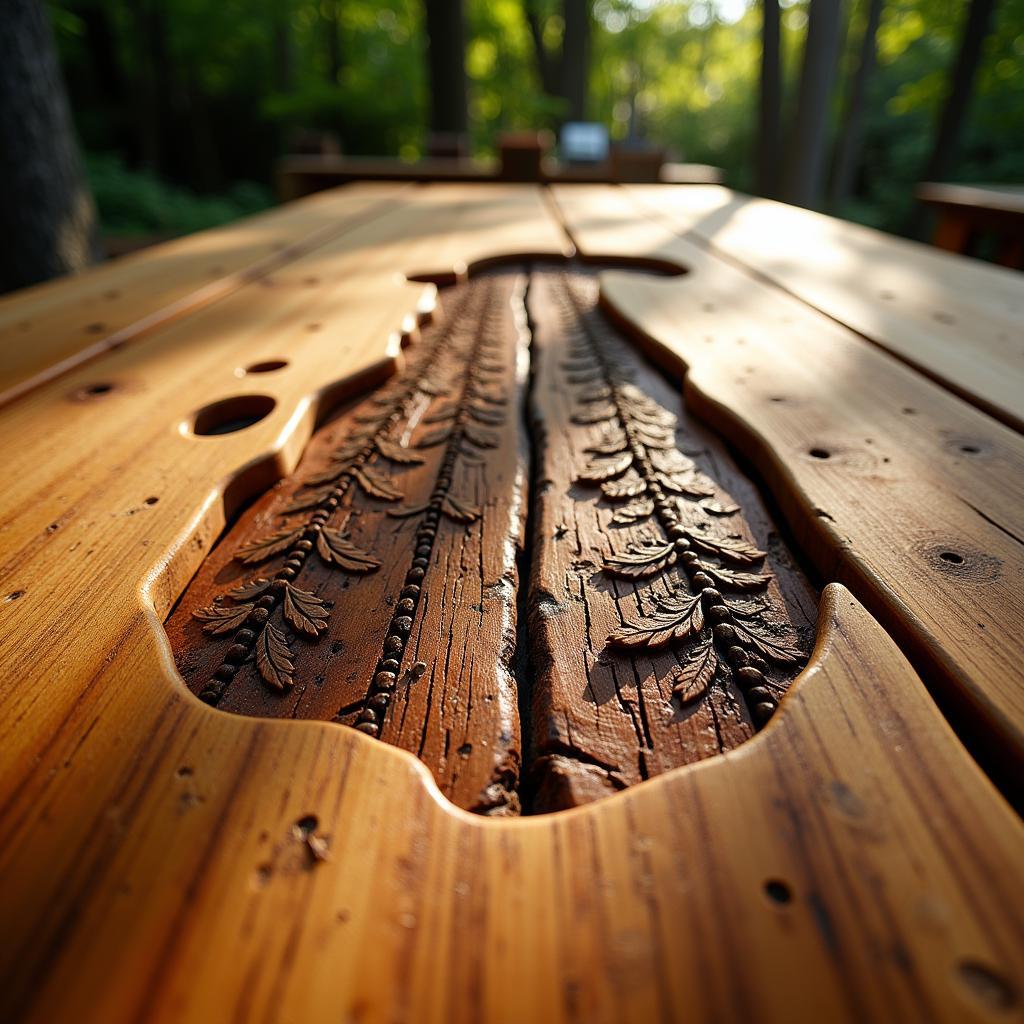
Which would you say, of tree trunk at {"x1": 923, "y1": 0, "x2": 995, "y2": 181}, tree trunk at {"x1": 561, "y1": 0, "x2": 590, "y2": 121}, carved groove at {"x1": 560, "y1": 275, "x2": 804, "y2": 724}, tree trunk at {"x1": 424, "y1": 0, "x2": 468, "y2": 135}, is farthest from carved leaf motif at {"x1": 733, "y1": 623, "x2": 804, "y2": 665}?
tree trunk at {"x1": 561, "y1": 0, "x2": 590, "y2": 121}

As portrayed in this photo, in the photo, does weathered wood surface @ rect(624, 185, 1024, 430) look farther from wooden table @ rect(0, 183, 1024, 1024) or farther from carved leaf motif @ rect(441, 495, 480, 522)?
carved leaf motif @ rect(441, 495, 480, 522)

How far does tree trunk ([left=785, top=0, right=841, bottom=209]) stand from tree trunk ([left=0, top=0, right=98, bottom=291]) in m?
6.87

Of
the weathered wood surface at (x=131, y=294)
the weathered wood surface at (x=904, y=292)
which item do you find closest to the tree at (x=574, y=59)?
the weathered wood surface at (x=904, y=292)

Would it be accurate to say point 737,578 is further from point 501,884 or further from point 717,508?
point 501,884

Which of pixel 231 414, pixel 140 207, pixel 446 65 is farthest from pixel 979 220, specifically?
pixel 140 207

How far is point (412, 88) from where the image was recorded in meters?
11.0

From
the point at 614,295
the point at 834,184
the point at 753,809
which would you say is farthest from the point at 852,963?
the point at 834,184

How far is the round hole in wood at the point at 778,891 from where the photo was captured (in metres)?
0.35

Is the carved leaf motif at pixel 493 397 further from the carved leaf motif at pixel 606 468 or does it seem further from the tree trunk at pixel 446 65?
the tree trunk at pixel 446 65

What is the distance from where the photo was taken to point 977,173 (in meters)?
11.0

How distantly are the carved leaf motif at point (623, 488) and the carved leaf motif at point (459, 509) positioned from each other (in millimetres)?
155

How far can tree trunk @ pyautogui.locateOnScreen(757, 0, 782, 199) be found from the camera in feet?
26.5

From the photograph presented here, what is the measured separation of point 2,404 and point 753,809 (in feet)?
3.42

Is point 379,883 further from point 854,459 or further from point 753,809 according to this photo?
point 854,459
